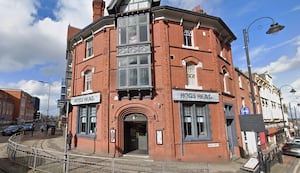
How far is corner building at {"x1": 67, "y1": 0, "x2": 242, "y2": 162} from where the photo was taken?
498 inches

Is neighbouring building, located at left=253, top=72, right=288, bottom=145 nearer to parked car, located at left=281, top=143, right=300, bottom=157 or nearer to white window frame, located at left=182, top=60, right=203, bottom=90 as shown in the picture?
parked car, located at left=281, top=143, right=300, bottom=157

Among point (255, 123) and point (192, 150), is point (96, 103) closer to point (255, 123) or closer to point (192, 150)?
point (192, 150)

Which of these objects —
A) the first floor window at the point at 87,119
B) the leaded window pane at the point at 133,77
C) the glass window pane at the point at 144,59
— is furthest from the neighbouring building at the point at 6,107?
the glass window pane at the point at 144,59

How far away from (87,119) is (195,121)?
8.93 m

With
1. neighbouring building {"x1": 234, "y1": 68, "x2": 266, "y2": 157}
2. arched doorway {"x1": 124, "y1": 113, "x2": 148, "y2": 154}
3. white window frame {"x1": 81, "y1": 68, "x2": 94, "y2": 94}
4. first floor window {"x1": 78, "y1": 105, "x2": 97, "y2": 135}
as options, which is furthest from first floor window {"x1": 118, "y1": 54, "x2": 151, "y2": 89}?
neighbouring building {"x1": 234, "y1": 68, "x2": 266, "y2": 157}

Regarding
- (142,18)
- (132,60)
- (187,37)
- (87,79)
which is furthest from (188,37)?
(87,79)

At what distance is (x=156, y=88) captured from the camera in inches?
512

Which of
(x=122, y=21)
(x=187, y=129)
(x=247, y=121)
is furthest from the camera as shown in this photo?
(x=122, y=21)

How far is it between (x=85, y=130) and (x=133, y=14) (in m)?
10.3

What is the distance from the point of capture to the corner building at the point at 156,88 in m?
12.7

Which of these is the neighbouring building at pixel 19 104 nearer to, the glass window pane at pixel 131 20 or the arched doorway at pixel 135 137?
the arched doorway at pixel 135 137

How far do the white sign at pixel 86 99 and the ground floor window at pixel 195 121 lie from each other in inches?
262

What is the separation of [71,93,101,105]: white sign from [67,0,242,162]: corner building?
8 centimetres

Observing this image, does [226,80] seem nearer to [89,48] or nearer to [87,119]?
[87,119]
